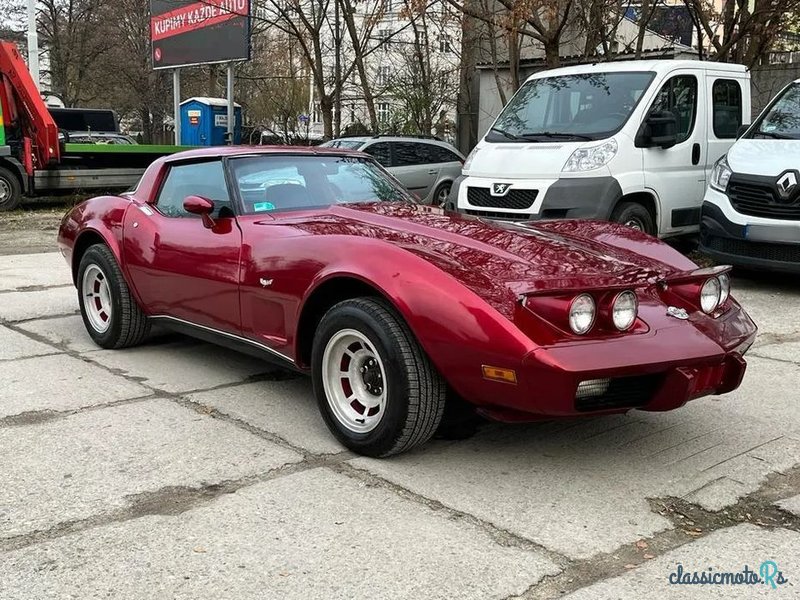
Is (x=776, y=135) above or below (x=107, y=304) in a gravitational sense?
above

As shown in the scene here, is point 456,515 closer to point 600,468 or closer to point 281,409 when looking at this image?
point 600,468

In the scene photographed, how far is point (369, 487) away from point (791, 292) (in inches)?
240

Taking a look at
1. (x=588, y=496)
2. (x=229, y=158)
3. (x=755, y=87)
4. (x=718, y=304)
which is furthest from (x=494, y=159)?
(x=755, y=87)

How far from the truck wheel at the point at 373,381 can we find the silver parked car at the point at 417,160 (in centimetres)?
1085

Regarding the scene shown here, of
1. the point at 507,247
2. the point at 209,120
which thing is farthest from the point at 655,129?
the point at 209,120

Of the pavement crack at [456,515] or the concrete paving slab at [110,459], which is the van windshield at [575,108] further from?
the pavement crack at [456,515]

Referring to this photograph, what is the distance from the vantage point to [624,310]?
3.33 metres

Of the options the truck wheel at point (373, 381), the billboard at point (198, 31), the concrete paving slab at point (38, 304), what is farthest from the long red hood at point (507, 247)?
the billboard at point (198, 31)

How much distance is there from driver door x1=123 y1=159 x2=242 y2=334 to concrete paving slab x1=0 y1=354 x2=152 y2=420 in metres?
0.53

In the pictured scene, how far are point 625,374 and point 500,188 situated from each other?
5.27 meters

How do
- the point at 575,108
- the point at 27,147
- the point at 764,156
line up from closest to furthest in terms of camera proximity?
the point at 764,156
the point at 575,108
the point at 27,147

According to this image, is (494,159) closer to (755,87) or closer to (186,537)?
(186,537)

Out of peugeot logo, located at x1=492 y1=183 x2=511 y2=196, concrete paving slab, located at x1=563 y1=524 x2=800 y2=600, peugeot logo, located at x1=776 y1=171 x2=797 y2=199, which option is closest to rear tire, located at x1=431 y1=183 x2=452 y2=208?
peugeot logo, located at x1=492 y1=183 x2=511 y2=196

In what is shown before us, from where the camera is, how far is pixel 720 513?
3225 mm
